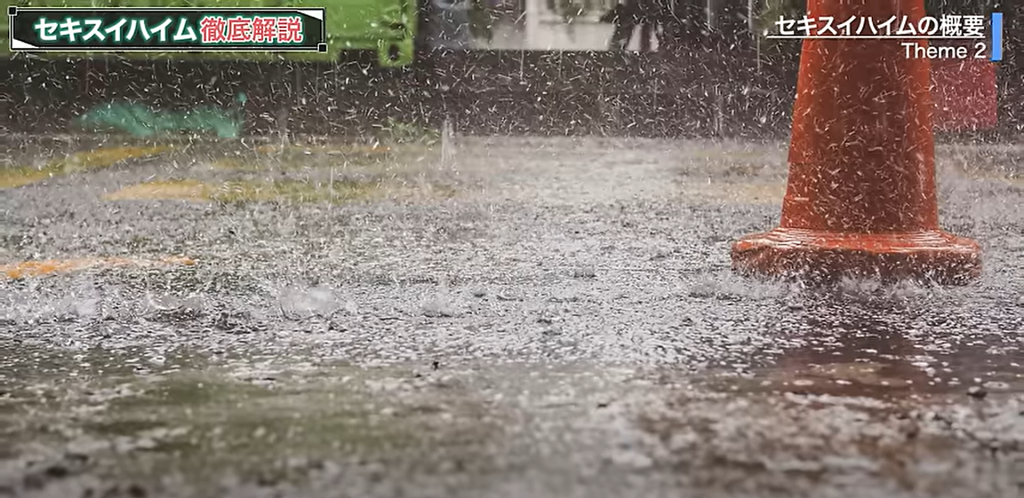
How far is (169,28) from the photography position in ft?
41.4

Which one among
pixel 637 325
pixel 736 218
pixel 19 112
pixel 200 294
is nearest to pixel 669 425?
pixel 637 325

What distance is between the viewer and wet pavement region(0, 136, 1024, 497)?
→ 2.02 metres

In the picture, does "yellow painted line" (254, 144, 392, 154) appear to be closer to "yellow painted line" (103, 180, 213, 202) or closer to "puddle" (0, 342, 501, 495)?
"yellow painted line" (103, 180, 213, 202)

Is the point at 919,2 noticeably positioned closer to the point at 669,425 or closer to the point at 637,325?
the point at 637,325

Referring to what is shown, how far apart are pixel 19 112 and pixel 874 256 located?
410 inches

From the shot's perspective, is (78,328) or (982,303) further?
(982,303)

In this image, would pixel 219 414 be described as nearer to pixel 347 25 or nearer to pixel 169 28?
pixel 347 25

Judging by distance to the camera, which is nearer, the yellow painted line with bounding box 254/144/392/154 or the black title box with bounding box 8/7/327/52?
the yellow painted line with bounding box 254/144/392/154

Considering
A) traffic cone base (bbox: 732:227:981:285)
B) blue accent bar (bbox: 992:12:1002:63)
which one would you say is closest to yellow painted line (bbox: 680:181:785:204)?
traffic cone base (bbox: 732:227:981:285)

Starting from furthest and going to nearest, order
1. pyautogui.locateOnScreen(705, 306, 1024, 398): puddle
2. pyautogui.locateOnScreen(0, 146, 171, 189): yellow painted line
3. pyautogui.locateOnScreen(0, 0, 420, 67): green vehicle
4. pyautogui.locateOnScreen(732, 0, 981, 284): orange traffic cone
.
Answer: pyautogui.locateOnScreen(0, 0, 420, 67): green vehicle < pyautogui.locateOnScreen(0, 146, 171, 189): yellow painted line < pyautogui.locateOnScreen(732, 0, 981, 284): orange traffic cone < pyautogui.locateOnScreen(705, 306, 1024, 398): puddle

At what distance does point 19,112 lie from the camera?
12.8 metres

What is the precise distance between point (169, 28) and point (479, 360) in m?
10.4

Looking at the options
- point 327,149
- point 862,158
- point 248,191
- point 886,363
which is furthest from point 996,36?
point 886,363

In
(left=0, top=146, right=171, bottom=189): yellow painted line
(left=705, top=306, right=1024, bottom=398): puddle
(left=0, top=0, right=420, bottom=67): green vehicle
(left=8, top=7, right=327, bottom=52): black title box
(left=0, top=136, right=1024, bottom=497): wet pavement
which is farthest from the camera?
(left=8, top=7, right=327, bottom=52): black title box
